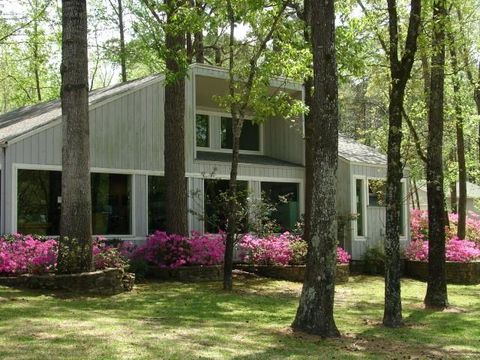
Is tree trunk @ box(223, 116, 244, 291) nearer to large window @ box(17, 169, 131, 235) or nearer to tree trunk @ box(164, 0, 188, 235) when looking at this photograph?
tree trunk @ box(164, 0, 188, 235)

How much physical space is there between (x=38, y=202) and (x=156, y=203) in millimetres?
3370

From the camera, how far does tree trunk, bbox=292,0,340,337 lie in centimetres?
852

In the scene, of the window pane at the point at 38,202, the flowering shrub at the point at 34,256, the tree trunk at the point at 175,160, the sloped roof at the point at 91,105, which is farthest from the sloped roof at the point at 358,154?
the flowering shrub at the point at 34,256

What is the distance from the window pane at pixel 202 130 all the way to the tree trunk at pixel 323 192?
37.1ft

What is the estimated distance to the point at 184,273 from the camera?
14.8 meters

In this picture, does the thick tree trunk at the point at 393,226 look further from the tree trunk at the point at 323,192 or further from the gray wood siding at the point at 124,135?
the gray wood siding at the point at 124,135

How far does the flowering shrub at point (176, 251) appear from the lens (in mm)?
15039

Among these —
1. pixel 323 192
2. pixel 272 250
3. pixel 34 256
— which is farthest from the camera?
pixel 272 250

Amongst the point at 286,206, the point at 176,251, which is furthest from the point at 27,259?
the point at 286,206

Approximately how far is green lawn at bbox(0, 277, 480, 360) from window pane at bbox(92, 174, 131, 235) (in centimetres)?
288

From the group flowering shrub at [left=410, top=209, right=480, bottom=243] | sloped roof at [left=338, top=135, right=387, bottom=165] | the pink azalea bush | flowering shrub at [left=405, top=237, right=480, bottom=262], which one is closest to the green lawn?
the pink azalea bush

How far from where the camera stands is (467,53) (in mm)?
21172

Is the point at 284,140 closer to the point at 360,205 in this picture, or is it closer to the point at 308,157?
the point at 308,157

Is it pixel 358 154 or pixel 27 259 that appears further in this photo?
pixel 358 154
